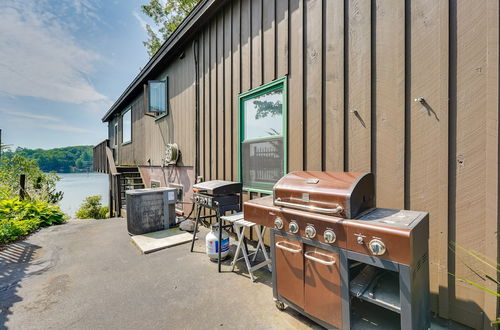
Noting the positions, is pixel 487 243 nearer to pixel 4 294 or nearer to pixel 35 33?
pixel 4 294

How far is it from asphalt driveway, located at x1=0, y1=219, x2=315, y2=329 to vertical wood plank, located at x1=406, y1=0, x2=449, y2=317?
1.28 metres

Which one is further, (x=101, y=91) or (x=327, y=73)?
(x=101, y=91)

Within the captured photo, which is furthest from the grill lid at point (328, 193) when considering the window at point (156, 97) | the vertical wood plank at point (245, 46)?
the window at point (156, 97)

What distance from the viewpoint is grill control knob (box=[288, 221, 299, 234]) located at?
1653 mm

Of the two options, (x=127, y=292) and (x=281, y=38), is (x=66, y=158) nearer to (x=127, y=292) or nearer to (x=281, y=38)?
(x=127, y=292)

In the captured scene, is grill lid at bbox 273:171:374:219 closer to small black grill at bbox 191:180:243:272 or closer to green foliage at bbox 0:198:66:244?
small black grill at bbox 191:180:243:272

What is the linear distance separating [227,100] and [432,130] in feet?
10.4

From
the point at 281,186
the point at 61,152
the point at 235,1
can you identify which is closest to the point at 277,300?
the point at 281,186

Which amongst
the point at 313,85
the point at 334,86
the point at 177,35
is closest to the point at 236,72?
the point at 313,85

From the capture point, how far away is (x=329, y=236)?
1.47 m

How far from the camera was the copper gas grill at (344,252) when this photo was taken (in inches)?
49.3

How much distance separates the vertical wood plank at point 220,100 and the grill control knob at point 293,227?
2.64m

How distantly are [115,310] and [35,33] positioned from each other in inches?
528

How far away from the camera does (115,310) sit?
1978mm
